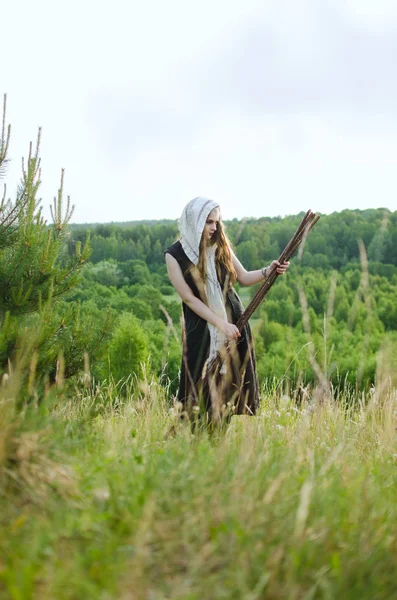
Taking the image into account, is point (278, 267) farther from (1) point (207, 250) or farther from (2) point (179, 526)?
(2) point (179, 526)

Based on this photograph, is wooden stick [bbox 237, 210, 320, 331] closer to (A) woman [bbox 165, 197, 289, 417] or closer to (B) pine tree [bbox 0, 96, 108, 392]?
(A) woman [bbox 165, 197, 289, 417]

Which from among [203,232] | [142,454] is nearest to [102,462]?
[142,454]

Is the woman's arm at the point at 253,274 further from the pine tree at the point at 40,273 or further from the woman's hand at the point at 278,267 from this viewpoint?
the pine tree at the point at 40,273

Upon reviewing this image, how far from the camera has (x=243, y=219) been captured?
3.78 m

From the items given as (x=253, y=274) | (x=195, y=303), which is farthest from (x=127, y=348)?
(x=195, y=303)

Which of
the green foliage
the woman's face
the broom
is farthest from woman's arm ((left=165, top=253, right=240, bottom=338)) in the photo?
the green foliage

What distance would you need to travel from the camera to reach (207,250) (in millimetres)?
3471

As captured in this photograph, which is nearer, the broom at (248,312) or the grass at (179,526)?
the grass at (179,526)

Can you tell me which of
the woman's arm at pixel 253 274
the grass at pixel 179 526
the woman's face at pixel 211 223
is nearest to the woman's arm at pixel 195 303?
the woman's face at pixel 211 223

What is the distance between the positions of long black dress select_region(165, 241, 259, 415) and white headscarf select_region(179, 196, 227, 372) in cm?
4

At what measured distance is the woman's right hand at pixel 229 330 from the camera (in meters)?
3.25

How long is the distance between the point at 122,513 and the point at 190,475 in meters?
0.28

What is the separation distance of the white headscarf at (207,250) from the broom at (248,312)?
0.06 metres

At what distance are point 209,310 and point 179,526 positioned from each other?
1714mm
